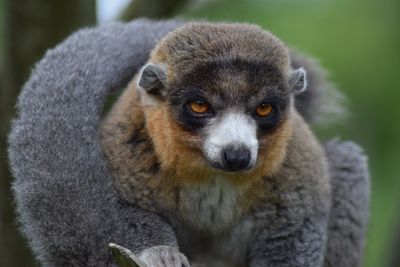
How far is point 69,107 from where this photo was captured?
10.5 m

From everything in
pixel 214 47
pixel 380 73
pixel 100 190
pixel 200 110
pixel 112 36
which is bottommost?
pixel 100 190

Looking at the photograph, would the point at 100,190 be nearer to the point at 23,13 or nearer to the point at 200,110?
the point at 200,110

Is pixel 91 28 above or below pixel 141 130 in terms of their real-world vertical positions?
above

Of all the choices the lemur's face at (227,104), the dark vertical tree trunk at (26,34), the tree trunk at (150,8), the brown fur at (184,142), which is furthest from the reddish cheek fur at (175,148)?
the tree trunk at (150,8)

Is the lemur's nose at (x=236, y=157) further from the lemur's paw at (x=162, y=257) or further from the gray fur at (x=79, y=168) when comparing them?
the gray fur at (x=79, y=168)

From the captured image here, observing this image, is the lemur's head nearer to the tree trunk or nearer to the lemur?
the lemur

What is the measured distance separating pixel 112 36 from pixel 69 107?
141 cm

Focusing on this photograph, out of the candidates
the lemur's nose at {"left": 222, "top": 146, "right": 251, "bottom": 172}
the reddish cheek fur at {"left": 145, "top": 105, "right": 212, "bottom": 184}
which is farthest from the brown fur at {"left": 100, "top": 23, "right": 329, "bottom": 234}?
the lemur's nose at {"left": 222, "top": 146, "right": 251, "bottom": 172}

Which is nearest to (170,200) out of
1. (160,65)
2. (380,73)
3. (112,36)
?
(160,65)

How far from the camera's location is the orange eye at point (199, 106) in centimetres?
968

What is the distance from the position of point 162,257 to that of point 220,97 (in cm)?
179

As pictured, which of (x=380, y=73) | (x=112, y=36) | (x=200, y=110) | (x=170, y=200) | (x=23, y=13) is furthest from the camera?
(x=380, y=73)

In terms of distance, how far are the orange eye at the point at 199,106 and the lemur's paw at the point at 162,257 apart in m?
1.51

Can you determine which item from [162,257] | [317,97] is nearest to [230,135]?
[162,257]
